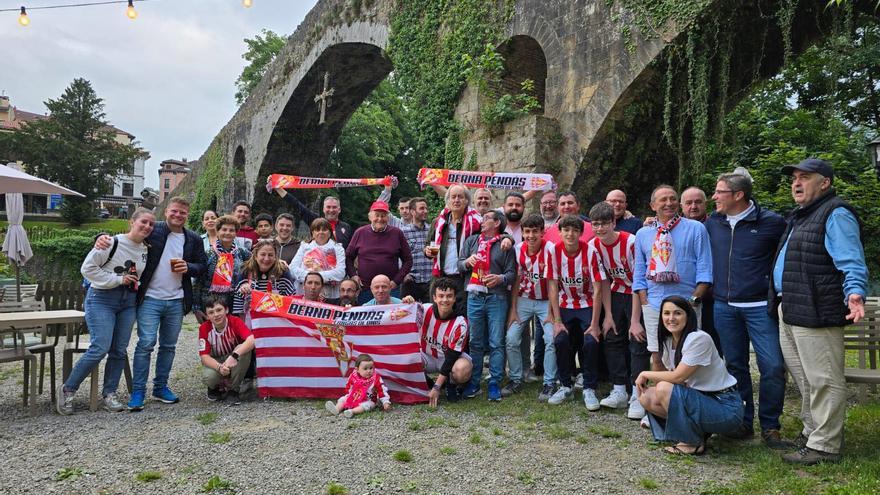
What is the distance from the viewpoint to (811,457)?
3568mm

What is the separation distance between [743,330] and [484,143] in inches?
251

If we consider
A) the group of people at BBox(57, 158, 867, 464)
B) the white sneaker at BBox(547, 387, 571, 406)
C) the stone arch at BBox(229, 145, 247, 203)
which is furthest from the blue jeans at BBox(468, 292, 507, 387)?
the stone arch at BBox(229, 145, 247, 203)

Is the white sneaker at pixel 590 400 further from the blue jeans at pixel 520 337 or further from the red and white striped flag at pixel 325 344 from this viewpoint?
the red and white striped flag at pixel 325 344

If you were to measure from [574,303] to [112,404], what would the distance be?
13.2ft

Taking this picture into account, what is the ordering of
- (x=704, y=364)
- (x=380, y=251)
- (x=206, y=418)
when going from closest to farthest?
(x=704, y=364) < (x=206, y=418) < (x=380, y=251)

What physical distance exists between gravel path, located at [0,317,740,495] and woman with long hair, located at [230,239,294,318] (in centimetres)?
97

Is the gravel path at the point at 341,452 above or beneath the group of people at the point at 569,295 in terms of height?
beneath

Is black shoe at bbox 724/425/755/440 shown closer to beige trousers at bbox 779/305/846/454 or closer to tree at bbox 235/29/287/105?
beige trousers at bbox 779/305/846/454

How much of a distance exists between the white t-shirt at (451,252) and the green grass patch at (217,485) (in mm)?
2994

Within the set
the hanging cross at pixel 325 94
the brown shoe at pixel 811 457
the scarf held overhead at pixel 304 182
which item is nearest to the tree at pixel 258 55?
the hanging cross at pixel 325 94

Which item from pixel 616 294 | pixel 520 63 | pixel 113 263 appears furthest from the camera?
pixel 520 63

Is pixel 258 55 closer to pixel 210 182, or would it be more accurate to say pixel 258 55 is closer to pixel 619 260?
pixel 210 182

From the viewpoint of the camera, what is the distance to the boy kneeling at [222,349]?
17.6ft

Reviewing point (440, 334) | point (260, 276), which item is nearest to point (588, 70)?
point (440, 334)
